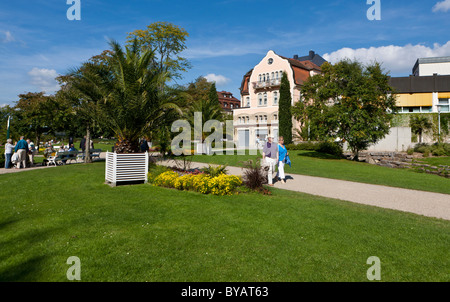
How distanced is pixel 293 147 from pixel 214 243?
29737mm

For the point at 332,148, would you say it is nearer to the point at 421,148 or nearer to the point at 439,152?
the point at 421,148

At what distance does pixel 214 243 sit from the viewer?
16.3 feet

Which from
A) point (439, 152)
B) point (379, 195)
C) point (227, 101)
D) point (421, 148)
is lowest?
point (379, 195)

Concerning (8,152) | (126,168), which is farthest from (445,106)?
(8,152)

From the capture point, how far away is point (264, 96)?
155ft

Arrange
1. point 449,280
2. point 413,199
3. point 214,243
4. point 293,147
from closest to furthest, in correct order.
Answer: point 449,280, point 214,243, point 413,199, point 293,147

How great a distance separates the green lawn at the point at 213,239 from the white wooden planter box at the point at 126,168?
7.28ft

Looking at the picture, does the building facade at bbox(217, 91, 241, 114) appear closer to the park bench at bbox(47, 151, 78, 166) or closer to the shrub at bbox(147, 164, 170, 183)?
the park bench at bbox(47, 151, 78, 166)

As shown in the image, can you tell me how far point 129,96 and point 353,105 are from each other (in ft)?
59.8

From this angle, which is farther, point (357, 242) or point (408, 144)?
point (408, 144)

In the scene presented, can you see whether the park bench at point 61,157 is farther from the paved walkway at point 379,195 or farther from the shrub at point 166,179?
the paved walkway at point 379,195
